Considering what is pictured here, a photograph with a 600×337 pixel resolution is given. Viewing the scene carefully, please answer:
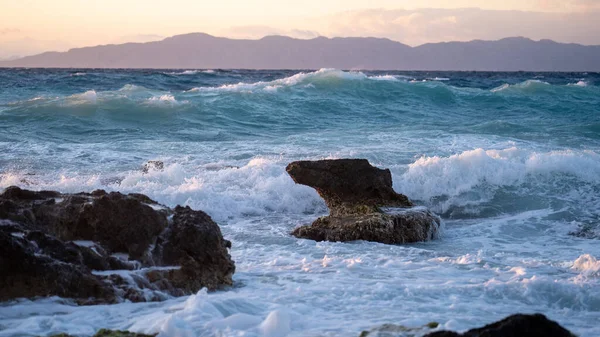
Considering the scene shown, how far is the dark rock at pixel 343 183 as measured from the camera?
25.7ft

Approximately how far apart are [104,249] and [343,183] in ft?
12.5

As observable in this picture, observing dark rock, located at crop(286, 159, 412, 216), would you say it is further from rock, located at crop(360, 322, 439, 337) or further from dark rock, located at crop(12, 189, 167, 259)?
rock, located at crop(360, 322, 439, 337)

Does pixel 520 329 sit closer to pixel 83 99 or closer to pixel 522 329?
pixel 522 329

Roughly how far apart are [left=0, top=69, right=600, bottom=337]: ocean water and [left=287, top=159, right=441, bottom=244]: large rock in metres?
0.27

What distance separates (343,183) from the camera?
25.9 feet

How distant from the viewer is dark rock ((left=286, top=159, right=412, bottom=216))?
7848 mm

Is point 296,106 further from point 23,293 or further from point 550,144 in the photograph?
point 23,293

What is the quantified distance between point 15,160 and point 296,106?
12289 millimetres

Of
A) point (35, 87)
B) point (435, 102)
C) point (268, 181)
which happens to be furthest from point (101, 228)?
point (35, 87)

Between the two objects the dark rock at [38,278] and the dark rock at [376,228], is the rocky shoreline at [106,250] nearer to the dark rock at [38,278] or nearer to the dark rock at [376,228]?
the dark rock at [38,278]

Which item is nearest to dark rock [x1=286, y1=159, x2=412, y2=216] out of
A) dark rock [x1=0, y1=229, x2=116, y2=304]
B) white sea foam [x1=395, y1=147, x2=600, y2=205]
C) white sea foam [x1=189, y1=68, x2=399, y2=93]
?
white sea foam [x1=395, y1=147, x2=600, y2=205]

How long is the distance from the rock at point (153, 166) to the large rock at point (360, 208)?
12.7 ft

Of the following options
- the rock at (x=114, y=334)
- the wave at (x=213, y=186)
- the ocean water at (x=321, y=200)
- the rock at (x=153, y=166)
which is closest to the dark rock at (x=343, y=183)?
the ocean water at (x=321, y=200)

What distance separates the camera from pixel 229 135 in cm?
1691
